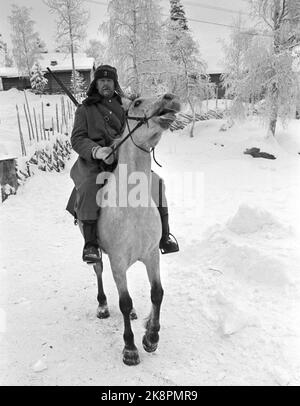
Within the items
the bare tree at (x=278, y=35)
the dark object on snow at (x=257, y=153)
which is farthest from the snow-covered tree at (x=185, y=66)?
the dark object on snow at (x=257, y=153)

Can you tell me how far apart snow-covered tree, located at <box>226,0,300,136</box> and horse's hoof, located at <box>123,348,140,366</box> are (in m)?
17.9

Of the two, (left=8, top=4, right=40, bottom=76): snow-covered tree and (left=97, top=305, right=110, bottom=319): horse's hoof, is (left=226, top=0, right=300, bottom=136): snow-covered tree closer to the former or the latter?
(left=97, top=305, right=110, bottom=319): horse's hoof

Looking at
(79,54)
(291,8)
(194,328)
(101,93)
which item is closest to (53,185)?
(101,93)

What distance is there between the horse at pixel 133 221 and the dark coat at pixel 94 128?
0.38 metres

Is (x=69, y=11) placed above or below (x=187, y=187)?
above

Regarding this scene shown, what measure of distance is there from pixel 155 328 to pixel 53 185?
7.56m

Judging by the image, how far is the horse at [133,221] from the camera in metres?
2.94

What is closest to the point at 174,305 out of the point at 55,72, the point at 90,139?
the point at 90,139

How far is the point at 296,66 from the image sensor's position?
1852cm

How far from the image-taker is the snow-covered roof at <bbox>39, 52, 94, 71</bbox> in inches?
1596

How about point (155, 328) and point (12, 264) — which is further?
point (12, 264)

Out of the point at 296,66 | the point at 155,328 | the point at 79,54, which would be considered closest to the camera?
the point at 155,328
